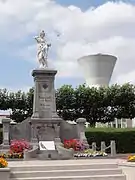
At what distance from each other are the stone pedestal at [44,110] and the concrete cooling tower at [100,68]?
150 feet

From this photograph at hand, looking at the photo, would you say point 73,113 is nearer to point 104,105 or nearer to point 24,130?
point 104,105

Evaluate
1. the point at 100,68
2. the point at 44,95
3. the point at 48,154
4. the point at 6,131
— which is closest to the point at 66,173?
the point at 48,154

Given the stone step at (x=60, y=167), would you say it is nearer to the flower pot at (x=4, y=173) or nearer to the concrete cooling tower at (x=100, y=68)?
the flower pot at (x=4, y=173)

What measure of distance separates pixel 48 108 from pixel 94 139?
7563mm

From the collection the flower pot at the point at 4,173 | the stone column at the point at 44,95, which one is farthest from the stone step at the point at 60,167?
the stone column at the point at 44,95

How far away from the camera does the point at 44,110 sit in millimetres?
29188

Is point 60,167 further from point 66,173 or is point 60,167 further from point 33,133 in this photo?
point 33,133

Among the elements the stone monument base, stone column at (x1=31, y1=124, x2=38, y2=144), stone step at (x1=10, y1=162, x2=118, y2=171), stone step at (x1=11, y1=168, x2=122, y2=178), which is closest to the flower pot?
stone step at (x1=11, y1=168, x2=122, y2=178)

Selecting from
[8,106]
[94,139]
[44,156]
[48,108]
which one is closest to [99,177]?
[44,156]

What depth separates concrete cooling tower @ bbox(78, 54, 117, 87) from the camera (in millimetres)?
75688

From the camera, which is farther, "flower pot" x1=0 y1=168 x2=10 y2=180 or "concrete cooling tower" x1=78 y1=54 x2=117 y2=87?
"concrete cooling tower" x1=78 y1=54 x2=117 y2=87

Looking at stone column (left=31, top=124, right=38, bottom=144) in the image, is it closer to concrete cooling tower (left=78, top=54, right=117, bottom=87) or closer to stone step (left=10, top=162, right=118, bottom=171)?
stone step (left=10, top=162, right=118, bottom=171)

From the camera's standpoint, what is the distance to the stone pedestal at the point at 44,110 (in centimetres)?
2878

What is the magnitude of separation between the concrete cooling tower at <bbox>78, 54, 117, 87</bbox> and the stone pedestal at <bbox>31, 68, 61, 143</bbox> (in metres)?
45.7
